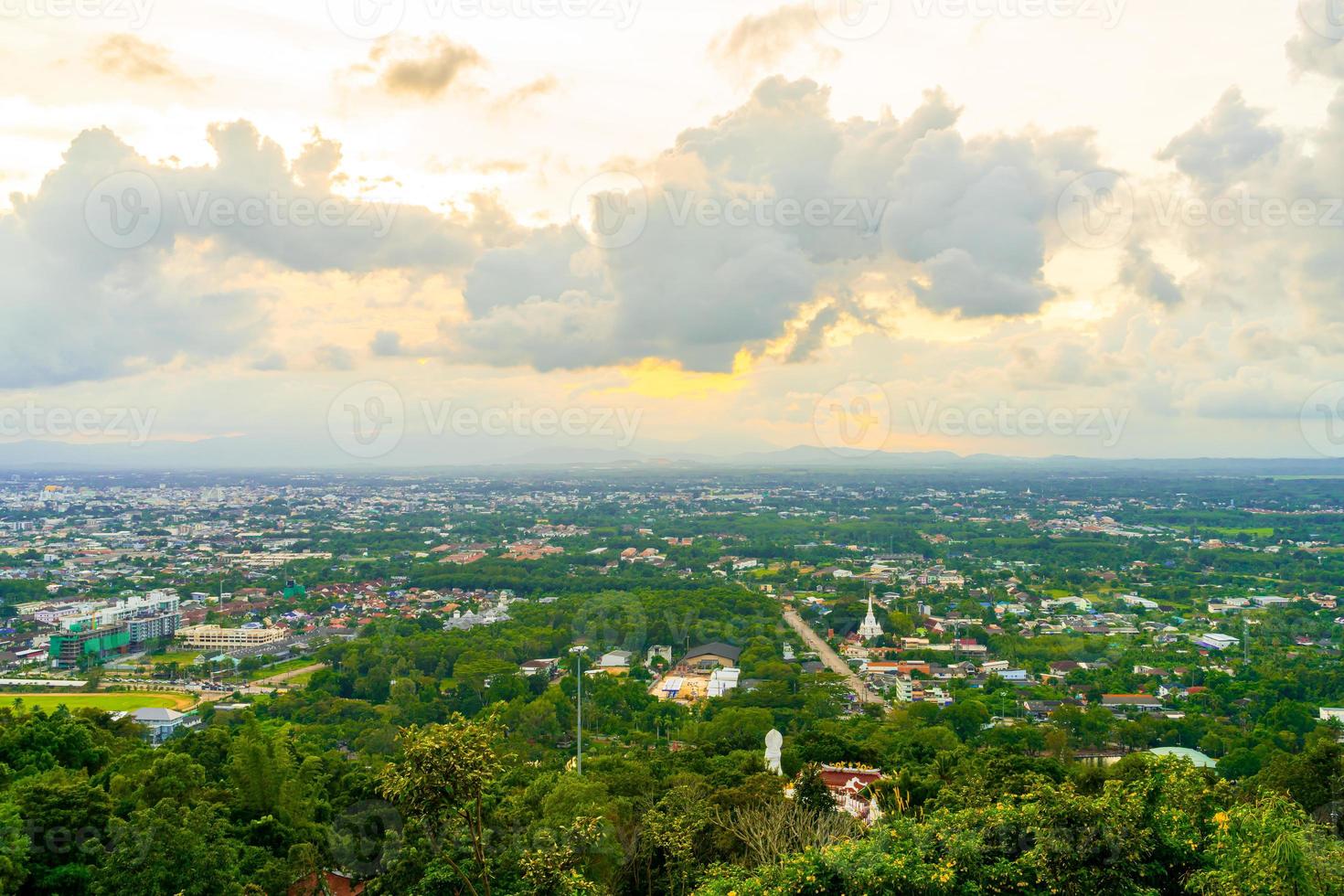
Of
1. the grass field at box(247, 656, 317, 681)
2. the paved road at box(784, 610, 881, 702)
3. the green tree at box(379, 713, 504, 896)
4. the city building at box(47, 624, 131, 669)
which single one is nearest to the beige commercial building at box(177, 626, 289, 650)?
the city building at box(47, 624, 131, 669)

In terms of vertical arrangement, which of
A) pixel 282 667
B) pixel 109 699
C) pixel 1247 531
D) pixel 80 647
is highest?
pixel 1247 531

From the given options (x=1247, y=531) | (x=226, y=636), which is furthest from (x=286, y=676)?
(x=1247, y=531)

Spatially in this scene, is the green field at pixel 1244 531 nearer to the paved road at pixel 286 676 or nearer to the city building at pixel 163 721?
the paved road at pixel 286 676

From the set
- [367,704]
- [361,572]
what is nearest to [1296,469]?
[361,572]

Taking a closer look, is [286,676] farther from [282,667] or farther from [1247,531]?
[1247,531]

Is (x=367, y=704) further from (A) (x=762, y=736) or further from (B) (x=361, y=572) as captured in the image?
(B) (x=361, y=572)

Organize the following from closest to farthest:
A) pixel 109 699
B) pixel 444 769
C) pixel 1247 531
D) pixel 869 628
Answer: pixel 444 769, pixel 109 699, pixel 869 628, pixel 1247 531

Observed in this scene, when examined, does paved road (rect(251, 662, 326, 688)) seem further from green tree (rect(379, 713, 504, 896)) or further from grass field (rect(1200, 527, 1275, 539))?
grass field (rect(1200, 527, 1275, 539))
